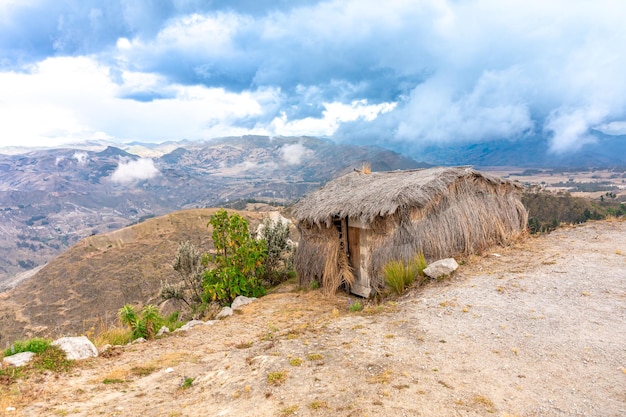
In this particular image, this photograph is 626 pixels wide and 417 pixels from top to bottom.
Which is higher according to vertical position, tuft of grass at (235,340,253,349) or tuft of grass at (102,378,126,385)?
tuft of grass at (102,378,126,385)

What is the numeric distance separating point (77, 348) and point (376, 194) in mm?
8258

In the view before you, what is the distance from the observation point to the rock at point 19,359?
6.13 meters

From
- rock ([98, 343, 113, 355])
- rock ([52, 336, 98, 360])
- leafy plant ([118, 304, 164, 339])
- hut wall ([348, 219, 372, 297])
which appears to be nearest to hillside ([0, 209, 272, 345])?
leafy plant ([118, 304, 164, 339])

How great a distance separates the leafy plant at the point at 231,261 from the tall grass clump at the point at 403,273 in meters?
5.38

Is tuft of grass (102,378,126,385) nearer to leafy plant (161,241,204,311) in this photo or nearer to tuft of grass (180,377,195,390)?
tuft of grass (180,377,195,390)

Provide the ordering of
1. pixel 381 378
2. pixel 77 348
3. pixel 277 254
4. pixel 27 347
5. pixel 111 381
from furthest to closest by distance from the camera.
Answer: pixel 277 254
pixel 77 348
pixel 27 347
pixel 111 381
pixel 381 378

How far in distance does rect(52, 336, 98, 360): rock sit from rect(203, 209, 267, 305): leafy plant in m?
4.97

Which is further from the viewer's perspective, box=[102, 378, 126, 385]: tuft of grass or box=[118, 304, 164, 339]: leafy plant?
box=[118, 304, 164, 339]: leafy plant

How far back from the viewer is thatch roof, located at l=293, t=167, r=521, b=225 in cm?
998

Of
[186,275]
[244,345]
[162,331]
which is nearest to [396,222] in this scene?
[244,345]

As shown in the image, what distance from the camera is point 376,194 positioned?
10797mm

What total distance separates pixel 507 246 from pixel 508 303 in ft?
16.9

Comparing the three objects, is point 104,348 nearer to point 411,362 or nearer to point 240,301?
point 240,301

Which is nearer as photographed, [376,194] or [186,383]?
[186,383]
